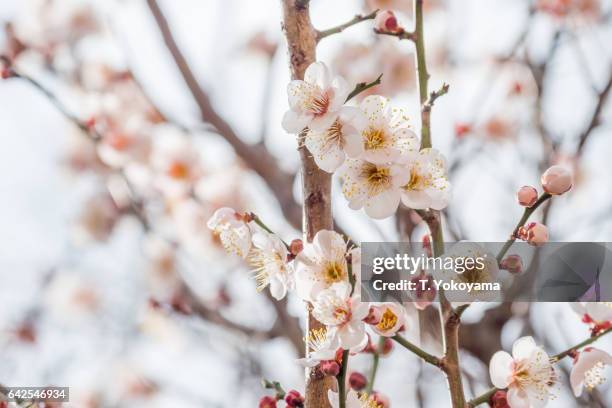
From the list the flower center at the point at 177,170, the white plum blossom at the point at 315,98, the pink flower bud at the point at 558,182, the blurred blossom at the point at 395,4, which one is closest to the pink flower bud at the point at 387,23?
the white plum blossom at the point at 315,98

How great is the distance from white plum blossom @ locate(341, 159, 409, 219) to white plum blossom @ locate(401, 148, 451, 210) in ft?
0.04

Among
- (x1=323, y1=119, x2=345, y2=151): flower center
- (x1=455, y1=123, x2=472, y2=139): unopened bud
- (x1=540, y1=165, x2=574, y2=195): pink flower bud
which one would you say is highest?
(x1=455, y1=123, x2=472, y2=139): unopened bud

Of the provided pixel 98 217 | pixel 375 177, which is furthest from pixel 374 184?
pixel 98 217

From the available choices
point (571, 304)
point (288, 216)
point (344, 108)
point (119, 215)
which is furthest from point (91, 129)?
point (571, 304)

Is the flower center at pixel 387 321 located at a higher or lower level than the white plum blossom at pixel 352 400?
higher

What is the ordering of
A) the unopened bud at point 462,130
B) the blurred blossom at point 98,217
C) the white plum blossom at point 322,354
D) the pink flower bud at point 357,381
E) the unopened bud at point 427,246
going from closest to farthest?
the white plum blossom at point 322,354 < the unopened bud at point 427,246 < the pink flower bud at point 357,381 < the unopened bud at point 462,130 < the blurred blossom at point 98,217

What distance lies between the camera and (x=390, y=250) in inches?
25.0

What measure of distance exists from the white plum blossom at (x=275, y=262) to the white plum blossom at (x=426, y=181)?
0.12 metres

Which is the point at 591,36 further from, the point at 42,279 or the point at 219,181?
the point at 42,279

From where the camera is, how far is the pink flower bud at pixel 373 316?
1.83 ft

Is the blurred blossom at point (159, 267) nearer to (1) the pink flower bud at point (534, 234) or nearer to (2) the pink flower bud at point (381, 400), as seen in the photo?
(2) the pink flower bud at point (381, 400)

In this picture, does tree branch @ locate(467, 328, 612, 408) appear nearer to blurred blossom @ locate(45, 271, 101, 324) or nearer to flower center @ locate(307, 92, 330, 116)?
flower center @ locate(307, 92, 330, 116)

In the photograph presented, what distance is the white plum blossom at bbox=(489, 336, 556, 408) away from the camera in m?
0.59

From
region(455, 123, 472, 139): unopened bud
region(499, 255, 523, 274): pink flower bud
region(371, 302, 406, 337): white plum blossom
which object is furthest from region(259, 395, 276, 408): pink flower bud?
region(455, 123, 472, 139): unopened bud
